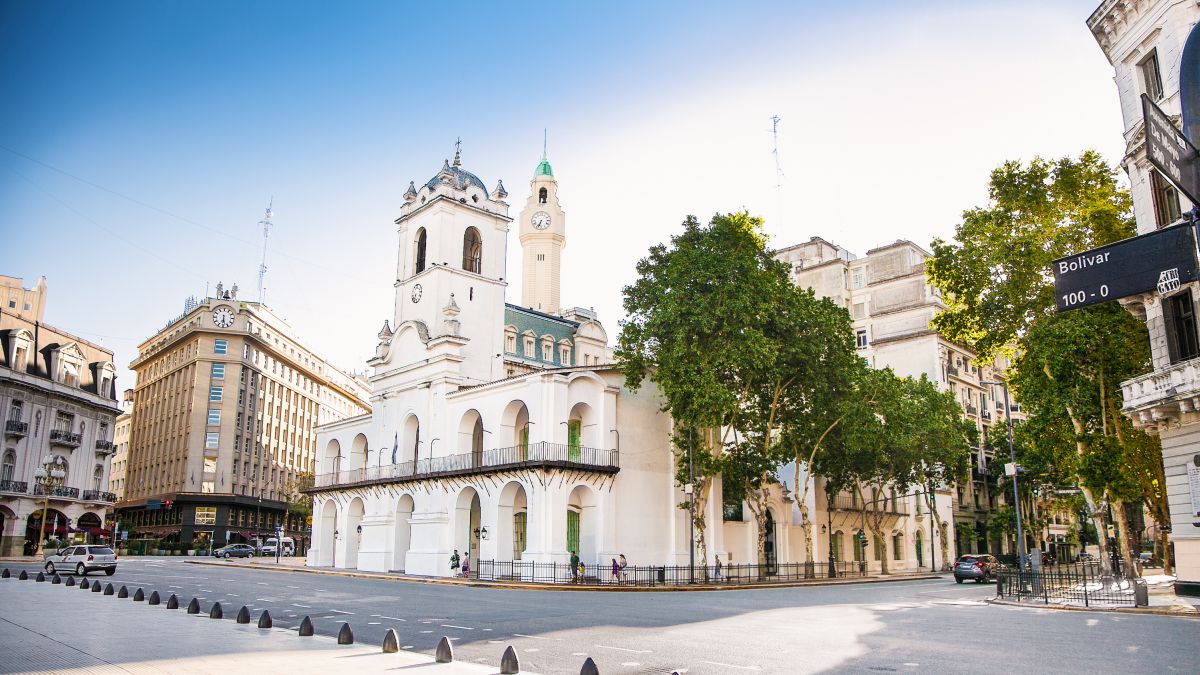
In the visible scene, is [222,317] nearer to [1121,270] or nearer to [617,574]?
[617,574]

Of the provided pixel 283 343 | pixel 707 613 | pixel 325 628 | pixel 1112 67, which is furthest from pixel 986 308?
pixel 283 343

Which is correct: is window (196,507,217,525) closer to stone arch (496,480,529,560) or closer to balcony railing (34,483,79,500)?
balcony railing (34,483,79,500)

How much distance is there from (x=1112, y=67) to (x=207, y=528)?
78505mm

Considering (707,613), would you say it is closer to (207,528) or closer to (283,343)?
(207,528)

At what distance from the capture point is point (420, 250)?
51.1 m

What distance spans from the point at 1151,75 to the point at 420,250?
125 ft

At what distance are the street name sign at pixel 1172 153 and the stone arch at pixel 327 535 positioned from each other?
163 ft

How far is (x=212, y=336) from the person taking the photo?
81.4 metres

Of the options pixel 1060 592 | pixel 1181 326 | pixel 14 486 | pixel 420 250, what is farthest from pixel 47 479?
pixel 1181 326

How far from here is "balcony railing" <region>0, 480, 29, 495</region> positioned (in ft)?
176

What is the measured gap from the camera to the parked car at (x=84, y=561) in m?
34.3

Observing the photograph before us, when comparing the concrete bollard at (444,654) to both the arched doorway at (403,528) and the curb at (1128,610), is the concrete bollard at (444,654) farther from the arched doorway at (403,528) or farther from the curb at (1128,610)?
the arched doorway at (403,528)

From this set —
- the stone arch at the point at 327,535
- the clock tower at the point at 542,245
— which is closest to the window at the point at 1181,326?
the stone arch at the point at 327,535

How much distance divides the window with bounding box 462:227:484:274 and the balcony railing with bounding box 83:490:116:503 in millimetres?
34971
